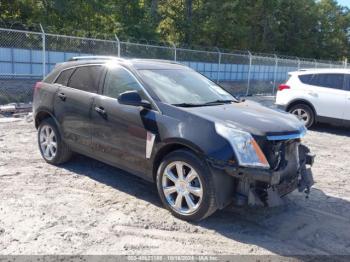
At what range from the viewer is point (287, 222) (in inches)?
175

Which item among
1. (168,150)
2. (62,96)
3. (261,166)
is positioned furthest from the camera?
(62,96)

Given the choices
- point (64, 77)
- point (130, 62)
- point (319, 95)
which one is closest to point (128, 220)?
point (130, 62)

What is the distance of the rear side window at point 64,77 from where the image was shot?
5.82 m

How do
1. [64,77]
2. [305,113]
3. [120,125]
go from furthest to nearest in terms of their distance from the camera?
1. [305,113]
2. [64,77]
3. [120,125]

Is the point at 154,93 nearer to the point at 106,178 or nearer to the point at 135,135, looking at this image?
the point at 135,135

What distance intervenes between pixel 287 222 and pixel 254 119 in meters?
1.24

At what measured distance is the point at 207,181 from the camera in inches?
157

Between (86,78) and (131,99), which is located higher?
(86,78)

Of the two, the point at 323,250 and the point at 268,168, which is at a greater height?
the point at 268,168

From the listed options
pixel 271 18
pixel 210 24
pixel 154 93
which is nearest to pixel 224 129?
pixel 154 93

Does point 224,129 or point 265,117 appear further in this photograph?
point 265,117

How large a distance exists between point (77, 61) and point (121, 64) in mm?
1058

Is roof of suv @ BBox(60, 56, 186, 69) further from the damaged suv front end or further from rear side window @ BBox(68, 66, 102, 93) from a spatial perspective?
the damaged suv front end

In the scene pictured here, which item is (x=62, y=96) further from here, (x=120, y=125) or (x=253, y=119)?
(x=253, y=119)
